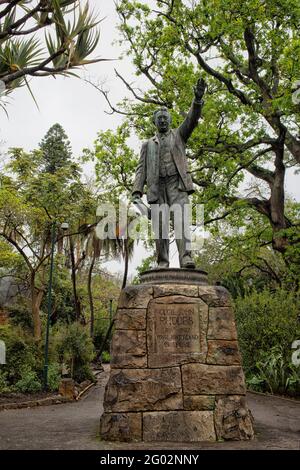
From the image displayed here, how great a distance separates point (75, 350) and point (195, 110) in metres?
9.67

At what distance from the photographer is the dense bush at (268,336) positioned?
12.2 metres

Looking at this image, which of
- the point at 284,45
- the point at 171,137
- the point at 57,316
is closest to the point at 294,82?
the point at 284,45

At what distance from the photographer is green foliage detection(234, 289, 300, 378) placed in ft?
41.6

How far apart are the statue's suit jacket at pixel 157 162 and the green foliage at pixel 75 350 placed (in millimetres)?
8444

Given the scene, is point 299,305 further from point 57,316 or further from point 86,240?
point 57,316

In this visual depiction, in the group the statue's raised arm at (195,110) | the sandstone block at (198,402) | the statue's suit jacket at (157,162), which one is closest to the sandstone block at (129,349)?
the sandstone block at (198,402)

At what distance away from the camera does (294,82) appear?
11328 millimetres

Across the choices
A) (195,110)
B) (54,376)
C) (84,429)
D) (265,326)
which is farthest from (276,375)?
(195,110)

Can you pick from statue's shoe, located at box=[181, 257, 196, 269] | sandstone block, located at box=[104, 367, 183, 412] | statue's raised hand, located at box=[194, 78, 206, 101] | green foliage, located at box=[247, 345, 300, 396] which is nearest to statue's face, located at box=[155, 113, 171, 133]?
statue's raised hand, located at box=[194, 78, 206, 101]

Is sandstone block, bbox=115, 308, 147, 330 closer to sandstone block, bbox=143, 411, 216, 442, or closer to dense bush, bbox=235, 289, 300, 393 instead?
sandstone block, bbox=143, 411, 216, 442

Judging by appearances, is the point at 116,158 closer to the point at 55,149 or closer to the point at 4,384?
the point at 4,384

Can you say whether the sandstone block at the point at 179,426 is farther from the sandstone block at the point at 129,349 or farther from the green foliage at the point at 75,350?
the green foliage at the point at 75,350

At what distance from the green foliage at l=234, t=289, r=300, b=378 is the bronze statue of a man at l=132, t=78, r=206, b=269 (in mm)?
6920

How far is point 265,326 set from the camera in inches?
523
